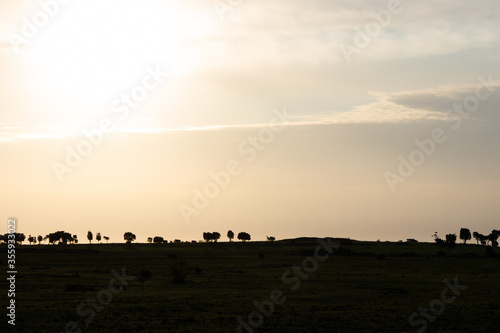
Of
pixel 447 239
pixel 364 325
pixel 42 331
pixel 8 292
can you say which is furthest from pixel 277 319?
pixel 447 239

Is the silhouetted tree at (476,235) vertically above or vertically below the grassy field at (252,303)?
above

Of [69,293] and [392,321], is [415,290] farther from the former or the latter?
[69,293]

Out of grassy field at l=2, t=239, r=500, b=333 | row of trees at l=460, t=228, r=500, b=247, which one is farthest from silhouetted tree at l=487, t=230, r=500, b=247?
grassy field at l=2, t=239, r=500, b=333

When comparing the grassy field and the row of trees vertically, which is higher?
the row of trees

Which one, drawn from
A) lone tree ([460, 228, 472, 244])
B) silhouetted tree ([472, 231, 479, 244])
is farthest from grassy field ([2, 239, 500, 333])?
silhouetted tree ([472, 231, 479, 244])

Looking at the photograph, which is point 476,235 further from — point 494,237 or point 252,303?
point 252,303

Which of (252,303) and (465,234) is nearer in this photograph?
(252,303)

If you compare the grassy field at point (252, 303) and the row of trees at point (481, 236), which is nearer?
the grassy field at point (252, 303)

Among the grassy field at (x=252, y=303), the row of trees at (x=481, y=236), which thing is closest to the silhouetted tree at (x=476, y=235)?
the row of trees at (x=481, y=236)

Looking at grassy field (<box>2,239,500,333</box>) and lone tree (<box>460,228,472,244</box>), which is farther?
lone tree (<box>460,228,472,244</box>)

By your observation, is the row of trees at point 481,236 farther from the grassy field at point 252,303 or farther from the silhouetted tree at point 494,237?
the grassy field at point 252,303

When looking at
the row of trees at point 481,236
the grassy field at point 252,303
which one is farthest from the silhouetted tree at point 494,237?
the grassy field at point 252,303

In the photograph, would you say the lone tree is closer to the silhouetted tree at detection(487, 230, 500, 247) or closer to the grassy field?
the silhouetted tree at detection(487, 230, 500, 247)

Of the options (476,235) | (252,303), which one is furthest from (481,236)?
(252,303)
